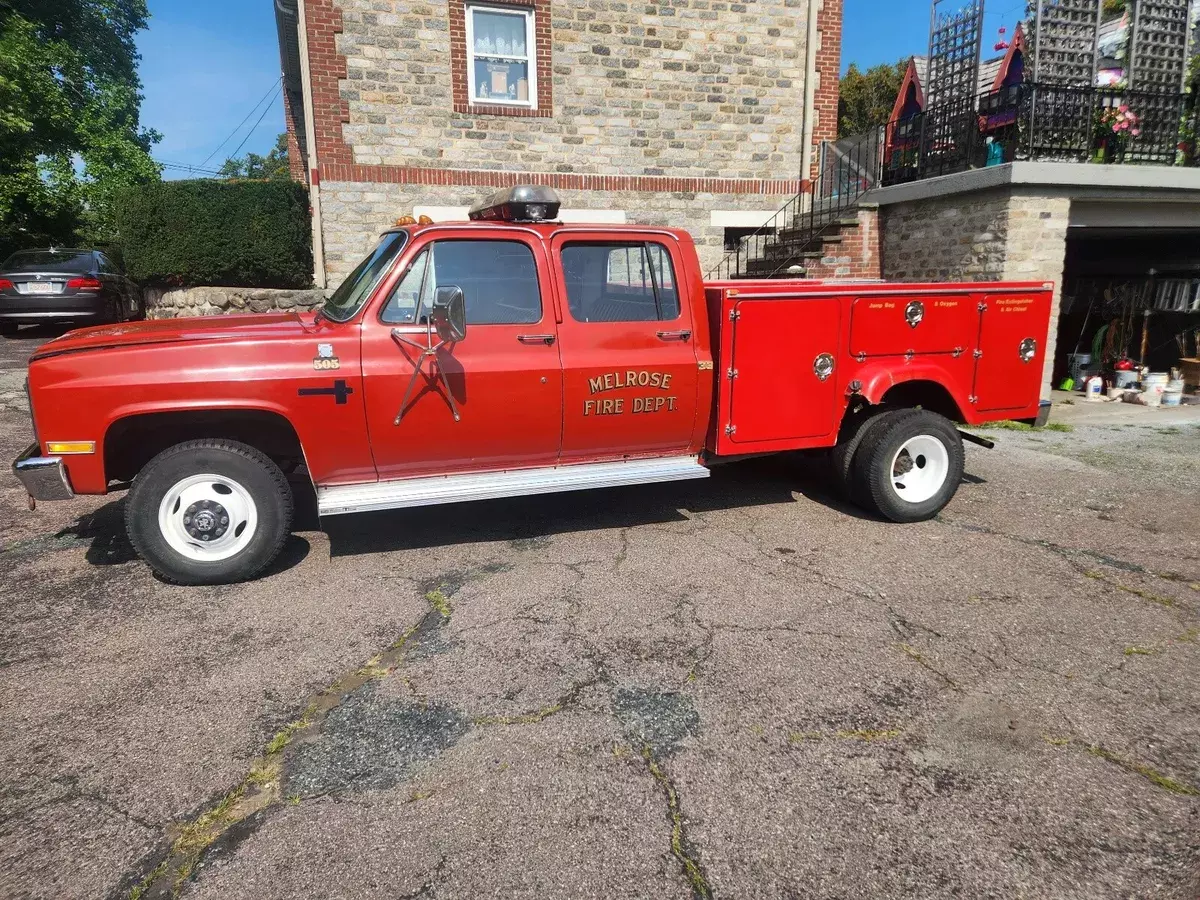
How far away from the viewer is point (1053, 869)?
2402 mm

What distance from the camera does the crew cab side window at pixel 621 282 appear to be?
16.2 feet

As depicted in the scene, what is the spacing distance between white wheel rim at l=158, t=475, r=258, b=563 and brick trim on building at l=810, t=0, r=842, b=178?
12.1 meters

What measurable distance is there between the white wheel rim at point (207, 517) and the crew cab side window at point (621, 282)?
2.29 meters

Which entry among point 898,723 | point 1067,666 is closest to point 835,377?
point 1067,666

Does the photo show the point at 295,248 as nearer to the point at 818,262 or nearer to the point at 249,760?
the point at 818,262

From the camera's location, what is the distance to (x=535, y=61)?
1226 centimetres

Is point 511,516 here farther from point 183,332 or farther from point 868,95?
point 868,95

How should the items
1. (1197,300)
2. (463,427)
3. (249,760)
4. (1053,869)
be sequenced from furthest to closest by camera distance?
1. (1197,300)
2. (463,427)
3. (249,760)
4. (1053,869)

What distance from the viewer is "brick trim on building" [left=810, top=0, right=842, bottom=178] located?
13375mm

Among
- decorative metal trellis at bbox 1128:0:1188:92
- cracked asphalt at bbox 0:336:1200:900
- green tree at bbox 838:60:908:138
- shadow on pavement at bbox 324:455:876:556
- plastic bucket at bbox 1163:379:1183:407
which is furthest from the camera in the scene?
green tree at bbox 838:60:908:138

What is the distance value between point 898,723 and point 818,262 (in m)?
9.95

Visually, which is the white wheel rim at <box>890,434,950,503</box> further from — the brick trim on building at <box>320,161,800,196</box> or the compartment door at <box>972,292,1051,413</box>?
the brick trim on building at <box>320,161,800,196</box>

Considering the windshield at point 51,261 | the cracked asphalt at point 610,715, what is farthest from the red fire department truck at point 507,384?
the windshield at point 51,261

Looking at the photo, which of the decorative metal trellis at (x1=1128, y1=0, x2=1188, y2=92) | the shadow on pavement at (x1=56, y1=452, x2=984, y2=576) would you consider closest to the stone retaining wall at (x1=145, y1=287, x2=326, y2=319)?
the shadow on pavement at (x1=56, y1=452, x2=984, y2=576)
